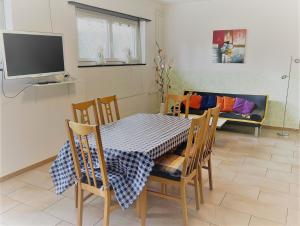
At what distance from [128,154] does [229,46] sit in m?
3.97

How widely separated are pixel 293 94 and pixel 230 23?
175 centimetres

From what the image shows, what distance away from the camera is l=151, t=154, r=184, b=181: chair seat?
6.79ft

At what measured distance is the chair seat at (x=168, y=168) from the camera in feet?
6.79

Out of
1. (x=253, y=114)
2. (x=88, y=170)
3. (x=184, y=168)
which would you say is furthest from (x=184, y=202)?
(x=253, y=114)

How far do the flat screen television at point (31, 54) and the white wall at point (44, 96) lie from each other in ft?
0.61

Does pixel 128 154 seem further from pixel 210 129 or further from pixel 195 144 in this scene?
pixel 210 129

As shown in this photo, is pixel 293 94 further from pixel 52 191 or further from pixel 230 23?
pixel 52 191

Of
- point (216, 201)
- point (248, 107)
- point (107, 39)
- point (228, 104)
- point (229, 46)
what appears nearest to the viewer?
point (216, 201)

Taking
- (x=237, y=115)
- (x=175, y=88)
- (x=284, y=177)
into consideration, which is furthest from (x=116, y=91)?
(x=284, y=177)

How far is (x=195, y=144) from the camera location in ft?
6.70

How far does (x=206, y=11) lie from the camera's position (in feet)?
17.3

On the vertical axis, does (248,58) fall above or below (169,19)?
below

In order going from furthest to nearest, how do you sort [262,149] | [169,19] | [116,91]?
[169,19] → [116,91] → [262,149]

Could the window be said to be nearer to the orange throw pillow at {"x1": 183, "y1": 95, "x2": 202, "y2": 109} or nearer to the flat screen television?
the flat screen television
